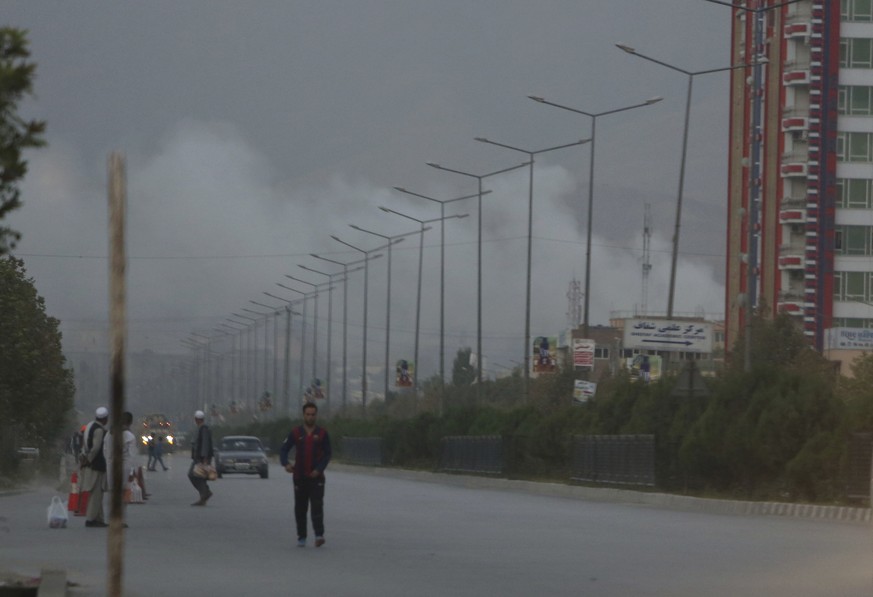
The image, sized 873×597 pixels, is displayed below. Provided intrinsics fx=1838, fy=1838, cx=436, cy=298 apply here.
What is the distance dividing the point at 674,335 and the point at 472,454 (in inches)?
282

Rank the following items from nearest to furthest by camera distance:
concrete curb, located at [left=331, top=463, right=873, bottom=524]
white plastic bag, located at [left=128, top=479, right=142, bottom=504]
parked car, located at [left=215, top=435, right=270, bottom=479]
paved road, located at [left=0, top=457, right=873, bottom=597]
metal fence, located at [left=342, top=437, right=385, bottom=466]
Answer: paved road, located at [left=0, top=457, right=873, bottom=597]
concrete curb, located at [left=331, top=463, right=873, bottom=524]
white plastic bag, located at [left=128, top=479, right=142, bottom=504]
parked car, located at [left=215, top=435, right=270, bottom=479]
metal fence, located at [left=342, top=437, right=385, bottom=466]

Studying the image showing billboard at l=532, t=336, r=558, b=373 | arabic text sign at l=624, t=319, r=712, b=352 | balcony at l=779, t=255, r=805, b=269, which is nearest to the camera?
arabic text sign at l=624, t=319, r=712, b=352

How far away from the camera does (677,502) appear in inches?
1323

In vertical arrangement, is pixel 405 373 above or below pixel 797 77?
below

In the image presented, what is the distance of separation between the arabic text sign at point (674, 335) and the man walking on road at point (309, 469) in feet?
104

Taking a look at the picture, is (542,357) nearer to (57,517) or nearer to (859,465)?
(859,465)

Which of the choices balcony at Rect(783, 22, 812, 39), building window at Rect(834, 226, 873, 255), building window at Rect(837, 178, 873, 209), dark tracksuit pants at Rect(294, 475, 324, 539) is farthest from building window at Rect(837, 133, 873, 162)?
dark tracksuit pants at Rect(294, 475, 324, 539)

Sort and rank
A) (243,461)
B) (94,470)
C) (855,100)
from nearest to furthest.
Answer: (94,470), (243,461), (855,100)

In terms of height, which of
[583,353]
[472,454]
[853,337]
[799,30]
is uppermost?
[799,30]

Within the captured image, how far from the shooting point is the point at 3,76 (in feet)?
29.5

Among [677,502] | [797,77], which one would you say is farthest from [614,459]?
[797,77]

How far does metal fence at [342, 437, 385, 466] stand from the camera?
241ft

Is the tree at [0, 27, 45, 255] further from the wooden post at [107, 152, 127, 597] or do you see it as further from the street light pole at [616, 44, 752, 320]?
the street light pole at [616, 44, 752, 320]

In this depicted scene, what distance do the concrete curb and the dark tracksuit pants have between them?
8.58 meters
